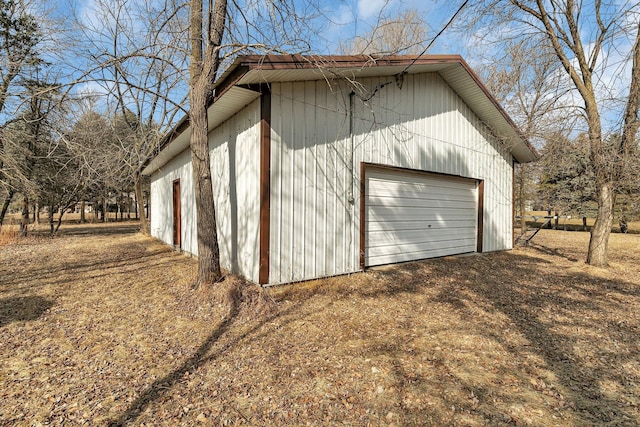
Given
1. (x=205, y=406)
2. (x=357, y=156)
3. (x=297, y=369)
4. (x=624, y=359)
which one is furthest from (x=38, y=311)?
(x=624, y=359)

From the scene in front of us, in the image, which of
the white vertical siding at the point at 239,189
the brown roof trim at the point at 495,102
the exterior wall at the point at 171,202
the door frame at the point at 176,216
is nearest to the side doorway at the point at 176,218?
the door frame at the point at 176,216

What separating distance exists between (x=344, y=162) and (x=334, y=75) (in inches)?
59.2

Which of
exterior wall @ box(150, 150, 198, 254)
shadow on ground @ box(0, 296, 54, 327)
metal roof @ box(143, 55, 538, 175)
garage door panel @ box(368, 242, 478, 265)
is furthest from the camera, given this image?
exterior wall @ box(150, 150, 198, 254)

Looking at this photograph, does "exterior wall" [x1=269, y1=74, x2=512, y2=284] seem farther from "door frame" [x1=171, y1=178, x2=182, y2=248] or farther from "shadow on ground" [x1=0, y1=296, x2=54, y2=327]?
"door frame" [x1=171, y1=178, x2=182, y2=248]

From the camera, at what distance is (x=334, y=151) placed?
222 inches

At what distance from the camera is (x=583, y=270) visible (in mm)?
6766

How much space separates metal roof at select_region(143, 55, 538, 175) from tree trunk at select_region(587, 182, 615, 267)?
90.2 inches

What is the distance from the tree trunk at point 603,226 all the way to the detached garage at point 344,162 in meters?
2.44

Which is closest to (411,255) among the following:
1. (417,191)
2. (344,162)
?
(417,191)

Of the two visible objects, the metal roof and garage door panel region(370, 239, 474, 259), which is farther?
garage door panel region(370, 239, 474, 259)

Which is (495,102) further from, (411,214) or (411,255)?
(411,255)

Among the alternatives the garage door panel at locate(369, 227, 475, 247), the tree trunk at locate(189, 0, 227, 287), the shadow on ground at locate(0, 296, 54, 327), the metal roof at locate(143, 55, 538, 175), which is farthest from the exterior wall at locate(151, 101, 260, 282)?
the shadow on ground at locate(0, 296, 54, 327)

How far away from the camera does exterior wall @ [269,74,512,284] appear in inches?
198

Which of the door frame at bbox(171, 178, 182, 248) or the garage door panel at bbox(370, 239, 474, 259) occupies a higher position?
the door frame at bbox(171, 178, 182, 248)
